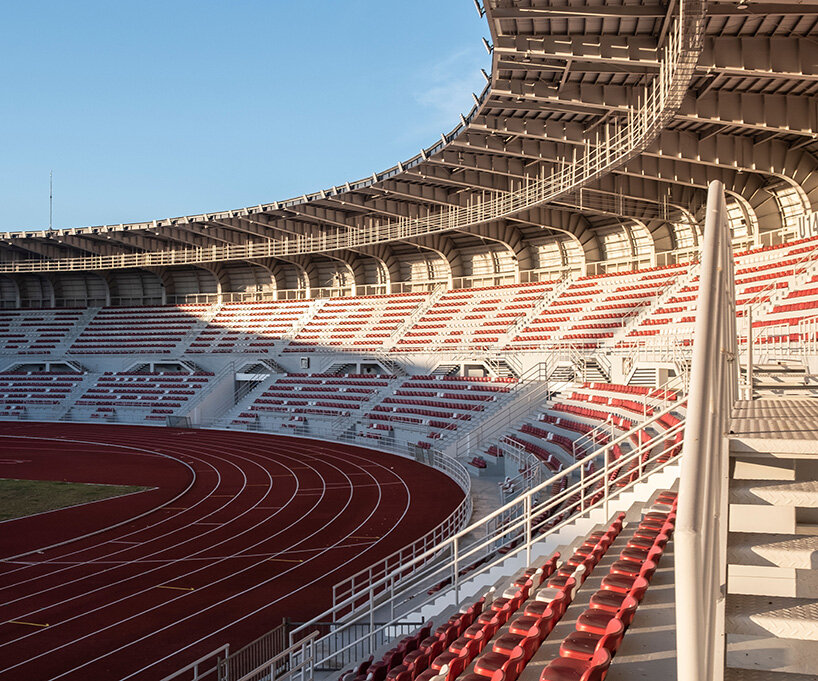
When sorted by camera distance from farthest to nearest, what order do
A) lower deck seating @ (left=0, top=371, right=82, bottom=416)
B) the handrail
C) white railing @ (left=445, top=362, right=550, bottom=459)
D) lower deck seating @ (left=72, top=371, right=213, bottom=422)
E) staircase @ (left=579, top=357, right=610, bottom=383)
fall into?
lower deck seating @ (left=0, top=371, right=82, bottom=416) < lower deck seating @ (left=72, top=371, right=213, bottom=422) < staircase @ (left=579, top=357, right=610, bottom=383) < white railing @ (left=445, top=362, right=550, bottom=459) < the handrail

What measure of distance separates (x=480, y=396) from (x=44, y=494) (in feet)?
58.4

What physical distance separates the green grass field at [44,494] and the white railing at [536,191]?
65.0 ft

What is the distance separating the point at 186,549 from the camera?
1627cm

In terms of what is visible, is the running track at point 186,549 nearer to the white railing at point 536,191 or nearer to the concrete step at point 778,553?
the concrete step at point 778,553

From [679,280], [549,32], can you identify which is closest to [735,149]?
[679,280]

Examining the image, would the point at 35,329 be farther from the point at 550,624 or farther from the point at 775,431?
the point at 775,431

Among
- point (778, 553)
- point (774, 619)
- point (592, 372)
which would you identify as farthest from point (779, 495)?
point (592, 372)

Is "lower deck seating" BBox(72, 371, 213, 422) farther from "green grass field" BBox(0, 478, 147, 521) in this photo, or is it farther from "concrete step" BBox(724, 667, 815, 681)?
"concrete step" BBox(724, 667, 815, 681)

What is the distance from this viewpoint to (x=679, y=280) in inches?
1325

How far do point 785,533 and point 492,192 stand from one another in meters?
34.9

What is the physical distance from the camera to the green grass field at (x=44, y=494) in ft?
68.5

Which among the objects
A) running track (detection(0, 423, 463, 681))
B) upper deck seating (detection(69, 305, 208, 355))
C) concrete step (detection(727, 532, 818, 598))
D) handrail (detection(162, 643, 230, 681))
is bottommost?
running track (detection(0, 423, 463, 681))

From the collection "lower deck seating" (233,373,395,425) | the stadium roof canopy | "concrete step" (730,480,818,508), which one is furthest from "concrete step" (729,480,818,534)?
"lower deck seating" (233,373,395,425)

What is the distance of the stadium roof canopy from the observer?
1861 cm
